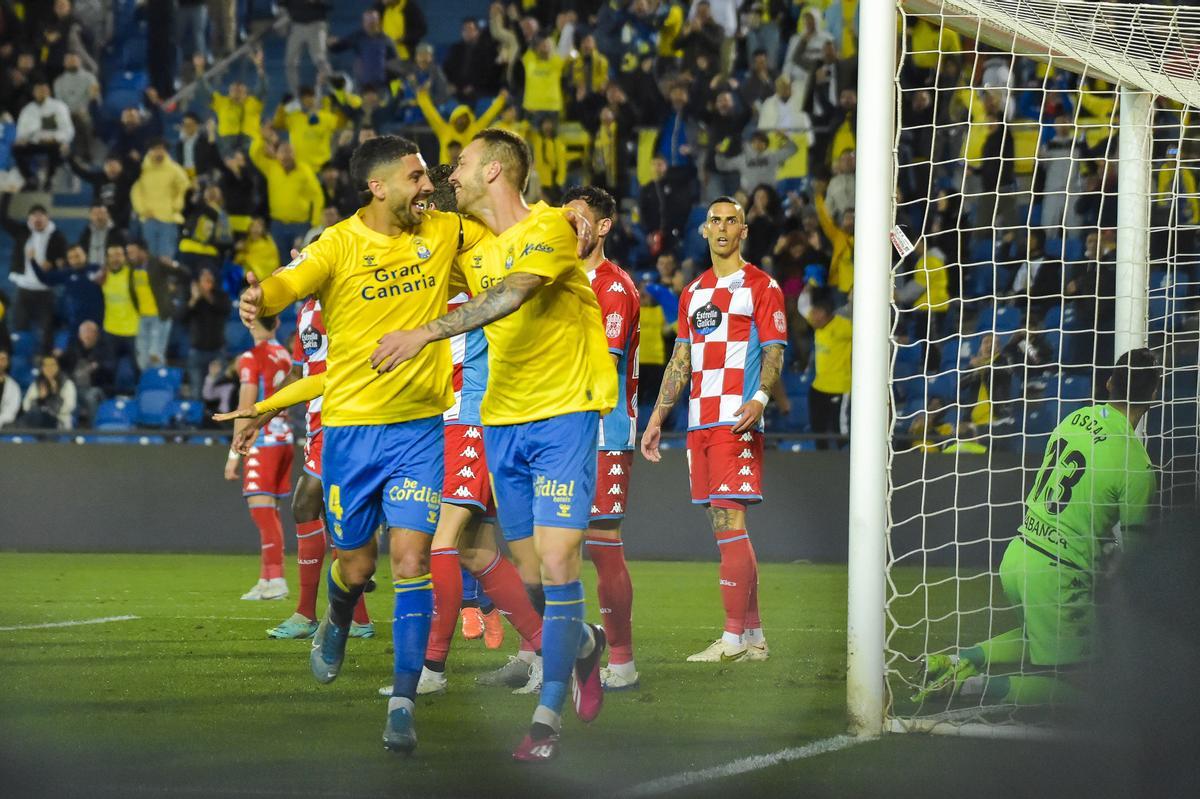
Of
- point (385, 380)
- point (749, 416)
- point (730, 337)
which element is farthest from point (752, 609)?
point (385, 380)

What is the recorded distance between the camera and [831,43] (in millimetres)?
15469

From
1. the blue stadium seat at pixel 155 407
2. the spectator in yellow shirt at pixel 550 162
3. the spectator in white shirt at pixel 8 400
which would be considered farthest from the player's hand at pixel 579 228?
the spectator in white shirt at pixel 8 400

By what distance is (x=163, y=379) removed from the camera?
45.5 ft

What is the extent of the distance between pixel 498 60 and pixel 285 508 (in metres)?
5.95

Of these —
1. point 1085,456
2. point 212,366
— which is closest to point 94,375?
point 212,366

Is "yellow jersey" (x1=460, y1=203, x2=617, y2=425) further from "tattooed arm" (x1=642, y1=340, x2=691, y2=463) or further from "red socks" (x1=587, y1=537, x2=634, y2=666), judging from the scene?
"tattooed arm" (x1=642, y1=340, x2=691, y2=463)

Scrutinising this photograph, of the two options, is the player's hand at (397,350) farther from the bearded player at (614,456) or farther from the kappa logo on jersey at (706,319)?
the kappa logo on jersey at (706,319)

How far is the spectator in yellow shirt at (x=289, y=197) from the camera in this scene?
15406 mm

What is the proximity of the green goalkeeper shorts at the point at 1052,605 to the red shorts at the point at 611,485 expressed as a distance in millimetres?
1761

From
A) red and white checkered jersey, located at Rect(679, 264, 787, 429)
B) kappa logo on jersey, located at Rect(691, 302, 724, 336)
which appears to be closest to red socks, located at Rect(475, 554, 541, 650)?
red and white checkered jersey, located at Rect(679, 264, 787, 429)

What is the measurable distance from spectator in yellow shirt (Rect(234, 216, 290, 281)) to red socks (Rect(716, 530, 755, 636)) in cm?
847

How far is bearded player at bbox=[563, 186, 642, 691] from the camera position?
22.0ft

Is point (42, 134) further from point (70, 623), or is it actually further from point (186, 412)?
point (70, 623)

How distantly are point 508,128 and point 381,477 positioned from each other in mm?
8108
